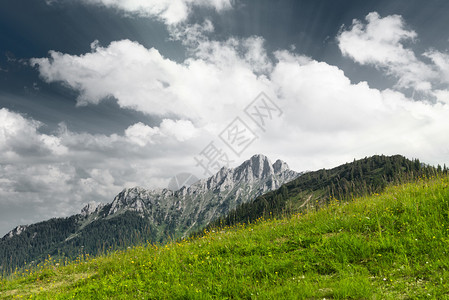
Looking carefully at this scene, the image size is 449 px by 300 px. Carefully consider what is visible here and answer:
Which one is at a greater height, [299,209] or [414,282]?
[299,209]

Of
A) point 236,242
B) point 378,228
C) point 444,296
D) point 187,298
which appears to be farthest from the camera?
point 236,242

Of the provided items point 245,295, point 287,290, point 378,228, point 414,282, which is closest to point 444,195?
point 378,228

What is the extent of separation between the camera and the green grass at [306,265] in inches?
221

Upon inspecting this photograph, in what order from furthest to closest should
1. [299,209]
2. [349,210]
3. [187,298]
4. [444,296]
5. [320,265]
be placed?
1. [299,209]
2. [349,210]
3. [320,265]
4. [187,298]
5. [444,296]

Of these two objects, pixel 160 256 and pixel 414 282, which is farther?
pixel 160 256

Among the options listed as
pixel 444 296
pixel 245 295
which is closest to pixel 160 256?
pixel 245 295

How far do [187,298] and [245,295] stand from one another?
1452 millimetres

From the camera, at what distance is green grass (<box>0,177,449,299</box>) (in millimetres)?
5602

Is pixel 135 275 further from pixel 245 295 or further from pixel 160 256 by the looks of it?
pixel 245 295

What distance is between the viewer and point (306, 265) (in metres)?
7.14

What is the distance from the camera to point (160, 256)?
34.9ft

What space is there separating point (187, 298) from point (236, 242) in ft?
13.7

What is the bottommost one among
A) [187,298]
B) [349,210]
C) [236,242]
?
[187,298]

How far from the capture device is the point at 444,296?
452 centimetres
